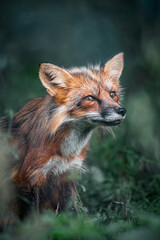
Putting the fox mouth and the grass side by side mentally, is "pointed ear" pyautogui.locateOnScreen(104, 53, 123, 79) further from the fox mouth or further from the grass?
the grass

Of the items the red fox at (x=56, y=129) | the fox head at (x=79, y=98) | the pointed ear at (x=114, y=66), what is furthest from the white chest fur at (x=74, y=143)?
the pointed ear at (x=114, y=66)

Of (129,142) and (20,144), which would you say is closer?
(20,144)

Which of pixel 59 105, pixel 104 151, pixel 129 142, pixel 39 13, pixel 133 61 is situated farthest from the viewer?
pixel 39 13

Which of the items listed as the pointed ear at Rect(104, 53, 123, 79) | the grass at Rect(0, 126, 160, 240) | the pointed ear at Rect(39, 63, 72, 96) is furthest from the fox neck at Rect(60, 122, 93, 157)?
the pointed ear at Rect(104, 53, 123, 79)

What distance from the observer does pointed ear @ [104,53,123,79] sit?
417 cm

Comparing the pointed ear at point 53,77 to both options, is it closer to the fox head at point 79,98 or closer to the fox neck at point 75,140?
the fox head at point 79,98

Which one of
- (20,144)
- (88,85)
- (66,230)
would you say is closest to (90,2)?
(88,85)

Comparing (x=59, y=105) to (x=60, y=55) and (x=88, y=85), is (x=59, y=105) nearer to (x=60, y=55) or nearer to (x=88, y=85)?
(x=88, y=85)

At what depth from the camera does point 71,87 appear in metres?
3.74

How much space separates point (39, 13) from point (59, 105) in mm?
6615

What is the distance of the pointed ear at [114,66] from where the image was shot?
4.17 metres

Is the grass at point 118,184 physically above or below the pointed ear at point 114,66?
below

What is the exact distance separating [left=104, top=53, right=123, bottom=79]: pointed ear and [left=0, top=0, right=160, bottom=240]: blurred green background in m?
0.28

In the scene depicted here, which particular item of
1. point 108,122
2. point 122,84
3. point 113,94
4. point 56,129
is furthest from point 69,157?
point 122,84
